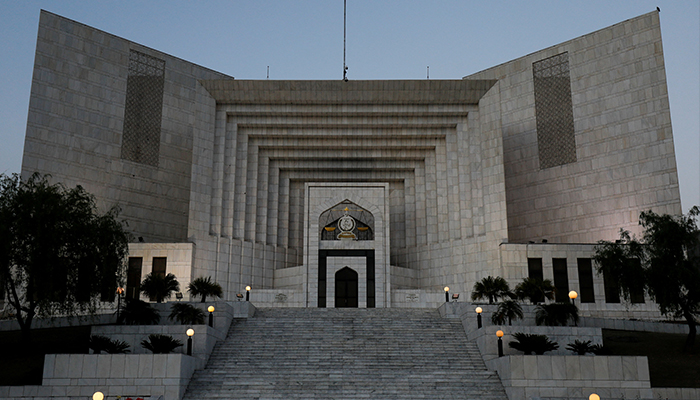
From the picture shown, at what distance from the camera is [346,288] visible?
35250 mm

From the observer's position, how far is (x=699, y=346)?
2369 centimetres

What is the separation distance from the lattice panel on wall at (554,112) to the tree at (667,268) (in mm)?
15478

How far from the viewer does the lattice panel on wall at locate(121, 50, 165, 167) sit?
39375 mm

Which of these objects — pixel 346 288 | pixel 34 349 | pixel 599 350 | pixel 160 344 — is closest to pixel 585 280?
pixel 346 288

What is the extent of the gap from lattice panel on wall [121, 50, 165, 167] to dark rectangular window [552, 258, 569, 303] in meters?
23.9

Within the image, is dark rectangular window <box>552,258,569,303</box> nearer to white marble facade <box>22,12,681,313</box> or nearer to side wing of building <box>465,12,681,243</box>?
white marble facade <box>22,12,681,313</box>

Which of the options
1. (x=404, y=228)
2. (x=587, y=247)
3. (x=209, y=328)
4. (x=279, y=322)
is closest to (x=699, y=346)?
(x=587, y=247)

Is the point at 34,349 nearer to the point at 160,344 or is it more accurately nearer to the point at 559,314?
the point at 160,344

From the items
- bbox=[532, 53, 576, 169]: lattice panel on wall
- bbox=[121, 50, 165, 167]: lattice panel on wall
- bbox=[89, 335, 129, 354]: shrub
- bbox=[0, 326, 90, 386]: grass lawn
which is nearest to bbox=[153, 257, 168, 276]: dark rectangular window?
bbox=[121, 50, 165, 167]: lattice panel on wall

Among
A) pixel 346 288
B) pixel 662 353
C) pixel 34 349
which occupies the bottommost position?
pixel 662 353

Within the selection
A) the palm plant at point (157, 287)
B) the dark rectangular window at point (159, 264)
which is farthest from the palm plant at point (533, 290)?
the dark rectangular window at point (159, 264)

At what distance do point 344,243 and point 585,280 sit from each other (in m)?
12.7

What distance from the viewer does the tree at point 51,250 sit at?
21391 mm

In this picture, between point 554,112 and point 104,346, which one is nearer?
point 104,346
